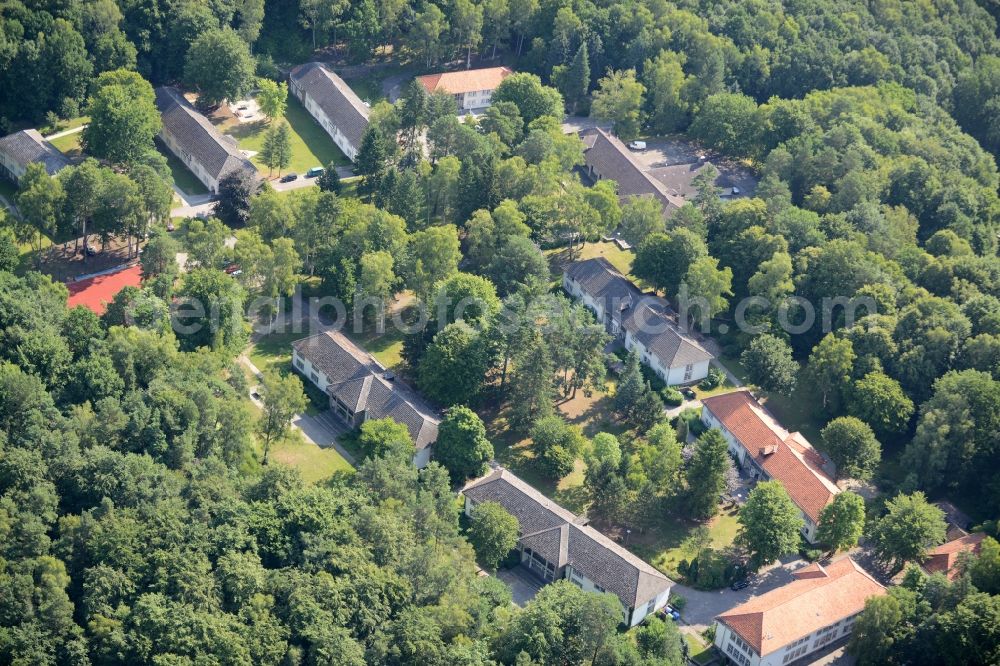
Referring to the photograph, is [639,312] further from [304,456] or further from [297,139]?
[297,139]

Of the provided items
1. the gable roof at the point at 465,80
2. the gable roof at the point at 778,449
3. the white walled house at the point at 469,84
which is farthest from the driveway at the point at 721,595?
the gable roof at the point at 465,80

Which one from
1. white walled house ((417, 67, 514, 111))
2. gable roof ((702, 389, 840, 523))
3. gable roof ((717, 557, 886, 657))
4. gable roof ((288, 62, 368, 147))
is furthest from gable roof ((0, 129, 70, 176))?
gable roof ((717, 557, 886, 657))

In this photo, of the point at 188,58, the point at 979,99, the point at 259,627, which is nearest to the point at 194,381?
the point at 259,627

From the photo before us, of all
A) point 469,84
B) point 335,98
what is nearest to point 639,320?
point 469,84

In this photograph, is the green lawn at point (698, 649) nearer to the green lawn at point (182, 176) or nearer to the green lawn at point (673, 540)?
the green lawn at point (673, 540)

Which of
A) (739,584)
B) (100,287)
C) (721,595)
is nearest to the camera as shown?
(721,595)

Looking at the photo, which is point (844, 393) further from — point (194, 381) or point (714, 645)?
point (194, 381)

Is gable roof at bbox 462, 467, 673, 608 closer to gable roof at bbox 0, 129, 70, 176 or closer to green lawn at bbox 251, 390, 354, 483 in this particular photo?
green lawn at bbox 251, 390, 354, 483
